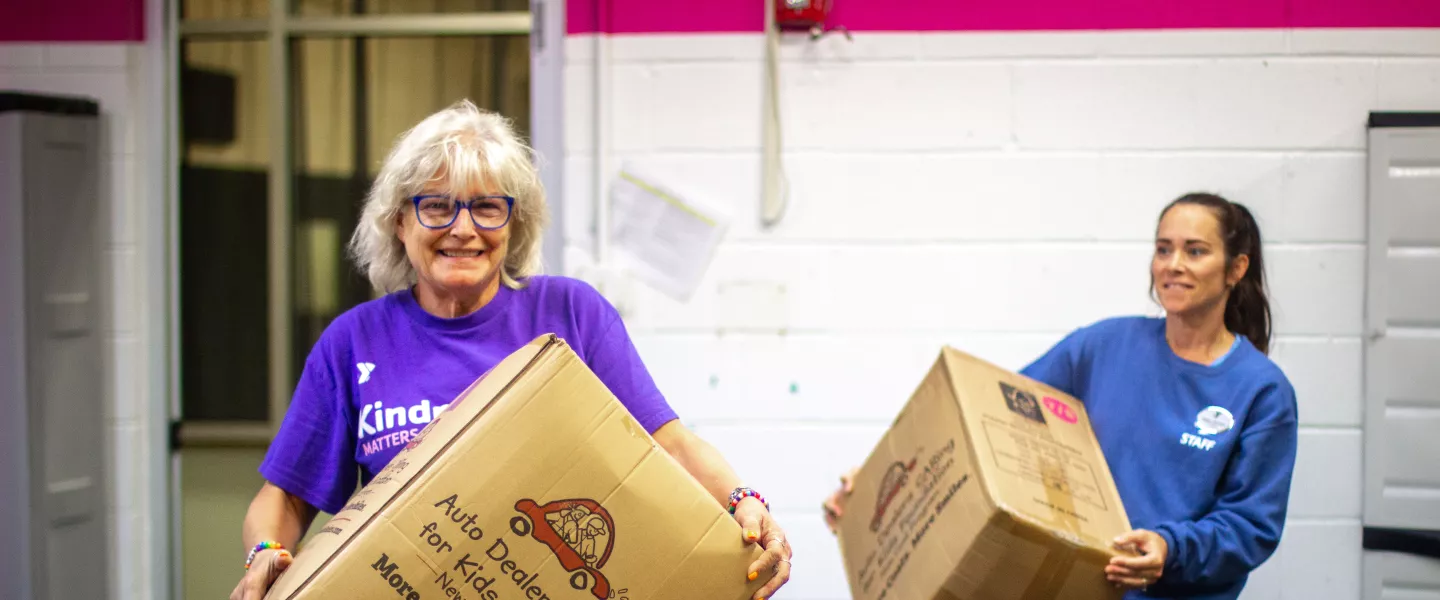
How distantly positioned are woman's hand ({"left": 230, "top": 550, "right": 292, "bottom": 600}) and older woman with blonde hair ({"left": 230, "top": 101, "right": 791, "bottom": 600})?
0.30 ft

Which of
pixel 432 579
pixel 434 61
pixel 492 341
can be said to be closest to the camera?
pixel 432 579

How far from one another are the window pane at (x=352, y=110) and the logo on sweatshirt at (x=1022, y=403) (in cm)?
132

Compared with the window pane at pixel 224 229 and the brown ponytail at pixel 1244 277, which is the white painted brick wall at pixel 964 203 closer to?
the brown ponytail at pixel 1244 277

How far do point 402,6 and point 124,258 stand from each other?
34.2 inches

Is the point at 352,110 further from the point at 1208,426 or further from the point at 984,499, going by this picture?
the point at 1208,426

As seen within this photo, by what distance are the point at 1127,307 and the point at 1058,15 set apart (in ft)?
2.03

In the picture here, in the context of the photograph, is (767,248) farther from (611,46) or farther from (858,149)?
(611,46)

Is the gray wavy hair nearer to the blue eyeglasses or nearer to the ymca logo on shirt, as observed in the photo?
the blue eyeglasses

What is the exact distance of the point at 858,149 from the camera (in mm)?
2262

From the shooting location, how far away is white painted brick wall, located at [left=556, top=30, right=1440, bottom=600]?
2184mm

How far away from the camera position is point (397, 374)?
4.36 ft

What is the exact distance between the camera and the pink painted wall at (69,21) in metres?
2.46

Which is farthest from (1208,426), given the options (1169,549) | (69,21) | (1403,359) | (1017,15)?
(69,21)

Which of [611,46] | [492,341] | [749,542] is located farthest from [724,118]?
[749,542]
